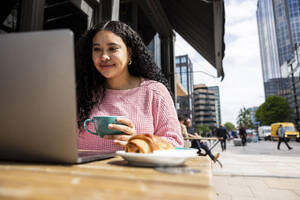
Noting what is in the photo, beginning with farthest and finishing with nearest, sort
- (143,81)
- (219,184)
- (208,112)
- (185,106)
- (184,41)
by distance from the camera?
(208,112), (185,106), (184,41), (219,184), (143,81)

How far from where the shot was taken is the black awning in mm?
3053

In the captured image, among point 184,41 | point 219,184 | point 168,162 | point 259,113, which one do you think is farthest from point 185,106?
point 168,162

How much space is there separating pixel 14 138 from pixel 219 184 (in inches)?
140

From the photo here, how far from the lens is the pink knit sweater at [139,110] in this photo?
1.26 metres

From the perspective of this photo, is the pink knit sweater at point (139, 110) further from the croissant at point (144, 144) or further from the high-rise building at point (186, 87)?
the high-rise building at point (186, 87)

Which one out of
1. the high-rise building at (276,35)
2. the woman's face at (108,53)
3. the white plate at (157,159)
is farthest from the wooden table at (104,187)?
the high-rise building at (276,35)

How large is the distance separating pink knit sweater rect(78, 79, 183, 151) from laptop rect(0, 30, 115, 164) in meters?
0.80

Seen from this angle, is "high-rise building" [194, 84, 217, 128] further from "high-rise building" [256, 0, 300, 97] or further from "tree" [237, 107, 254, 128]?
"high-rise building" [256, 0, 300, 97]

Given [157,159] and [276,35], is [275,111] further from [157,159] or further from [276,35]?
[157,159]

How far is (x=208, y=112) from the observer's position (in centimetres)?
7662

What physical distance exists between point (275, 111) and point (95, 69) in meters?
45.1

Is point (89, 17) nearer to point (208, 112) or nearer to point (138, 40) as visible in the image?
point (138, 40)

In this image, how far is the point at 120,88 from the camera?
4.91 ft

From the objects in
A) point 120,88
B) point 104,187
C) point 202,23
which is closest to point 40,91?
point 104,187
